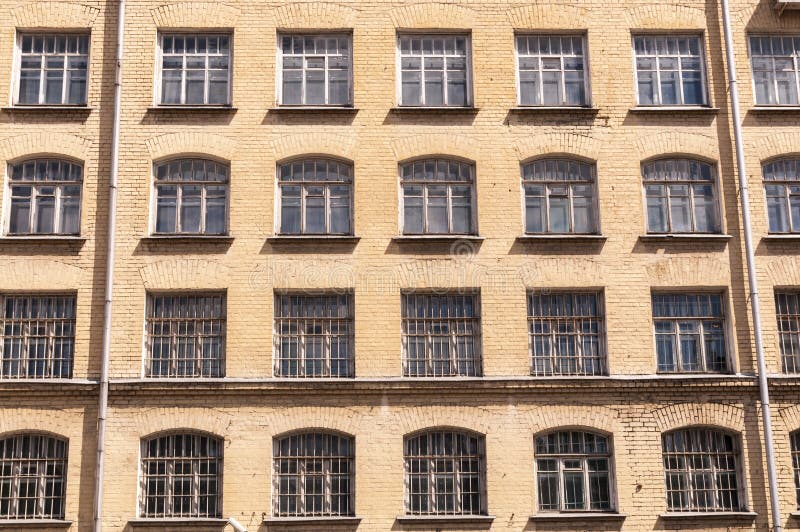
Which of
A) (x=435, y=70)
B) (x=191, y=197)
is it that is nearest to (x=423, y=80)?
(x=435, y=70)

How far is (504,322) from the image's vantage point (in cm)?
2064

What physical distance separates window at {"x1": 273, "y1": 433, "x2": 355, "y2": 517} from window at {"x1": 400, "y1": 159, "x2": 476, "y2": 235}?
4.68 meters

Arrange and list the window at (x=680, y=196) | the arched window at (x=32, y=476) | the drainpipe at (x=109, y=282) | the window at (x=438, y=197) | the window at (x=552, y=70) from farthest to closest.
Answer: the window at (x=552, y=70), the window at (x=680, y=196), the window at (x=438, y=197), the arched window at (x=32, y=476), the drainpipe at (x=109, y=282)

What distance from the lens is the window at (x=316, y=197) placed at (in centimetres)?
2120

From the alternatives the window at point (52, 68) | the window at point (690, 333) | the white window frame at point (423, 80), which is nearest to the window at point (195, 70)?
the window at point (52, 68)

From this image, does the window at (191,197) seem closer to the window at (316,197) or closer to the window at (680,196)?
the window at (316,197)

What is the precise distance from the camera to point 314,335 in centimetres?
2061

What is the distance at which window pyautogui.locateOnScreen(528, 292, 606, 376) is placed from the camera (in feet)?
67.7

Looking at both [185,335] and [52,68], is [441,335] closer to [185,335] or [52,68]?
[185,335]

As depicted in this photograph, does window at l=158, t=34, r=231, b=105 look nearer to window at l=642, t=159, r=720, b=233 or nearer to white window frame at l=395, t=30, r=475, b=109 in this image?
white window frame at l=395, t=30, r=475, b=109

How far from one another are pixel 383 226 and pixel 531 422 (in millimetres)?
4978

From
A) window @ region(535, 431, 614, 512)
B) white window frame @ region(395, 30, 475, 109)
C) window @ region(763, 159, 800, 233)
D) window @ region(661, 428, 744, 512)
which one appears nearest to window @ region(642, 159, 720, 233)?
window @ region(763, 159, 800, 233)

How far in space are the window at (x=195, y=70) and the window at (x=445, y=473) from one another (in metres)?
8.42

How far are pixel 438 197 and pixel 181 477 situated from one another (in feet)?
25.3
